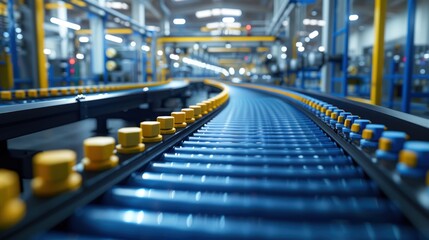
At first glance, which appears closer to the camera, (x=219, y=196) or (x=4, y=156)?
(x=219, y=196)

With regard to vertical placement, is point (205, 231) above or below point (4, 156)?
above

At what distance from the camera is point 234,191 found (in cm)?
97

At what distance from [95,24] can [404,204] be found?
1134 centimetres

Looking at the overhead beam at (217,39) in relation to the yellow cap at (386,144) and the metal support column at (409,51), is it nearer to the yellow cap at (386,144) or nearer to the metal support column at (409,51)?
the metal support column at (409,51)

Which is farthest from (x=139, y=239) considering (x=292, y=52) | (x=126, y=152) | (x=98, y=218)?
(x=292, y=52)

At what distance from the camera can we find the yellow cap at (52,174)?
2.29ft

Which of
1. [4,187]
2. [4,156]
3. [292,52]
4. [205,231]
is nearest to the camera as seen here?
[4,187]

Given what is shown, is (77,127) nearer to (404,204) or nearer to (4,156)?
(4,156)

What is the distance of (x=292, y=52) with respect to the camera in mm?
10062

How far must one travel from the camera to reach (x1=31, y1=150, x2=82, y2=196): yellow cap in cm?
70

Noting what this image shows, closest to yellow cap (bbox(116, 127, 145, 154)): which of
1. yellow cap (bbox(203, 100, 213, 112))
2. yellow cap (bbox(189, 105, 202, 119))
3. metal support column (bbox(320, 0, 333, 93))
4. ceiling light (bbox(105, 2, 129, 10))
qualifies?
yellow cap (bbox(189, 105, 202, 119))

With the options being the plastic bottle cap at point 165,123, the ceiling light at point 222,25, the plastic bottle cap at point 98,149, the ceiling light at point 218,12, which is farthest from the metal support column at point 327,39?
the ceiling light at point 222,25

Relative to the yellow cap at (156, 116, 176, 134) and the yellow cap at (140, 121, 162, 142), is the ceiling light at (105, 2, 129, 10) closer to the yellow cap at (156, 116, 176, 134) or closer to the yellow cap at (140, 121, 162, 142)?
the yellow cap at (156, 116, 176, 134)

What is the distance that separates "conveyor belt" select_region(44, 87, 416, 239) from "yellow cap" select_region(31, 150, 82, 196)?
82 mm
